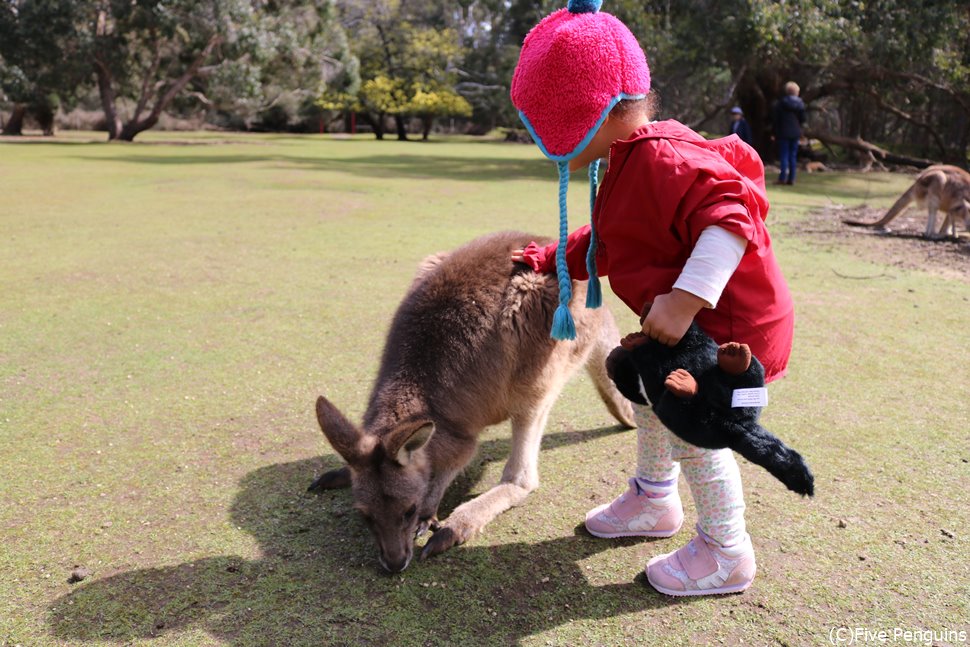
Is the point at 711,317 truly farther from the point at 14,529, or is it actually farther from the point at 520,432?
the point at 14,529

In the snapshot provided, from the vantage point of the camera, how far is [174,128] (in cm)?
3478

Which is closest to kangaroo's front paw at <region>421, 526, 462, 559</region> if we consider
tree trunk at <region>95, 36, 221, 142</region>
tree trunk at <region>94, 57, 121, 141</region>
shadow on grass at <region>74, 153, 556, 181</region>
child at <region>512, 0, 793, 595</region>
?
child at <region>512, 0, 793, 595</region>

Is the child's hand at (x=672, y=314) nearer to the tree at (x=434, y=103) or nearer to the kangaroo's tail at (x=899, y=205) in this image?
the kangaroo's tail at (x=899, y=205)

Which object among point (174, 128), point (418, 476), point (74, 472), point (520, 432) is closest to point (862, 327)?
point (520, 432)

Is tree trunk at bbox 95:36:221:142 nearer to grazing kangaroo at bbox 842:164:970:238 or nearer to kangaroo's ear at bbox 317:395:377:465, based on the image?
grazing kangaroo at bbox 842:164:970:238

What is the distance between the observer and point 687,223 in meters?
1.91

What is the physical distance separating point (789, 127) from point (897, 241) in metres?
6.21

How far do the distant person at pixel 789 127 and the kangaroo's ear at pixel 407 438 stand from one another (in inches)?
510

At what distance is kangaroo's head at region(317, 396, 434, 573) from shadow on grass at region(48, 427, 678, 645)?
9 centimetres

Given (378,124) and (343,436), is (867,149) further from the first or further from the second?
(378,124)

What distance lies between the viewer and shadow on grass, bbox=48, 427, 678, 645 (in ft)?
6.56

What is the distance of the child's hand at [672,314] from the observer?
72.6 inches

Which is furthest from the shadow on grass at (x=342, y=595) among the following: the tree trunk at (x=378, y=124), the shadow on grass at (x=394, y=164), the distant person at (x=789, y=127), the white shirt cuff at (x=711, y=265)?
the tree trunk at (x=378, y=124)

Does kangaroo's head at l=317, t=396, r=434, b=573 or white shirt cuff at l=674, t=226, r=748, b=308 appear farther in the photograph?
kangaroo's head at l=317, t=396, r=434, b=573
